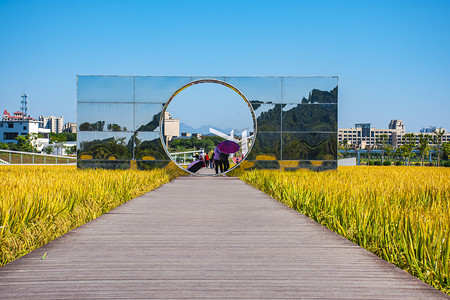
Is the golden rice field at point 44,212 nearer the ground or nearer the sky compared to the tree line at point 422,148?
nearer the ground

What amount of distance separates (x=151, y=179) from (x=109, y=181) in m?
2.91

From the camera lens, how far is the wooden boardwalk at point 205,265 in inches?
130

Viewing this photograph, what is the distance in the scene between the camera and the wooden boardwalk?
3.30m

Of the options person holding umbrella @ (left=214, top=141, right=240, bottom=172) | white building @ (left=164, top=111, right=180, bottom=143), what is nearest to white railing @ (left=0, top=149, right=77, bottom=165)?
white building @ (left=164, top=111, right=180, bottom=143)

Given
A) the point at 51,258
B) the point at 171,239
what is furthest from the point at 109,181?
the point at 51,258

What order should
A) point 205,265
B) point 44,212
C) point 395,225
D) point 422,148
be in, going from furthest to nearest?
point 422,148, point 44,212, point 395,225, point 205,265

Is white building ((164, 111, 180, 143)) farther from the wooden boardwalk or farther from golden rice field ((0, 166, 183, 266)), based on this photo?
the wooden boardwalk

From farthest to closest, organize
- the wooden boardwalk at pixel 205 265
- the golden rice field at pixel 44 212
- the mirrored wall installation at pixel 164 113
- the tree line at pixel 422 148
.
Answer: the tree line at pixel 422 148 < the mirrored wall installation at pixel 164 113 < the golden rice field at pixel 44 212 < the wooden boardwalk at pixel 205 265

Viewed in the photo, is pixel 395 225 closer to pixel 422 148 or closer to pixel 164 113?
pixel 164 113

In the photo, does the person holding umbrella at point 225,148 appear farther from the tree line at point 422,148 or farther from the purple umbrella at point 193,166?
the tree line at point 422,148

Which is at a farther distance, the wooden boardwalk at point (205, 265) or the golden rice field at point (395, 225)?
the golden rice field at point (395, 225)

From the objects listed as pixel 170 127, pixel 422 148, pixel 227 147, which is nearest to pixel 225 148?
pixel 227 147

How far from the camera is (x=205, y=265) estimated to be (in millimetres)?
4004

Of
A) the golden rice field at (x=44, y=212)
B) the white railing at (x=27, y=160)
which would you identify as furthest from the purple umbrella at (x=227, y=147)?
the golden rice field at (x=44, y=212)
